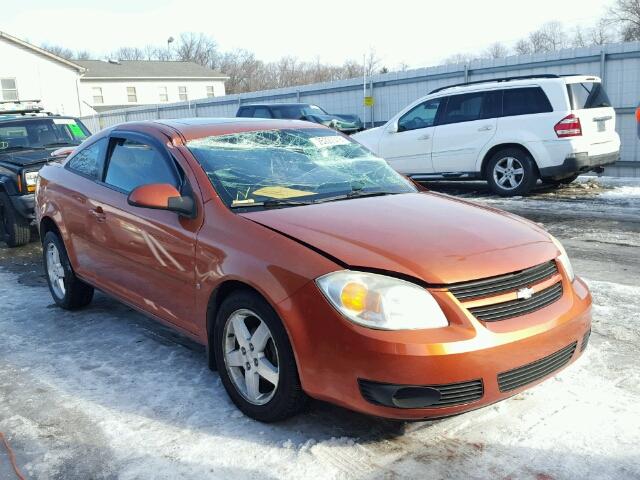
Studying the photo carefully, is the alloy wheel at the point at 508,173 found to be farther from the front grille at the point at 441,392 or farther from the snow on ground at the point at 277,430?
the front grille at the point at 441,392

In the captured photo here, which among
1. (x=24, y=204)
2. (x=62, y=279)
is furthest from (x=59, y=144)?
(x=62, y=279)

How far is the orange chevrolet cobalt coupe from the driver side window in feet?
22.6

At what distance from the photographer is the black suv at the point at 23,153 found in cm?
803

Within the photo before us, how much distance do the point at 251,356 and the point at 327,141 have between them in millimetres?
1873

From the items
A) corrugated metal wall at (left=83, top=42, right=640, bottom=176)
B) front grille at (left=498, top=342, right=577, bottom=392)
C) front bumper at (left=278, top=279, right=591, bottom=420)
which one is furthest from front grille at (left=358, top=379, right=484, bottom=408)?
corrugated metal wall at (left=83, top=42, right=640, bottom=176)

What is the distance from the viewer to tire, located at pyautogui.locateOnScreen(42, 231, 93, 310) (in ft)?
16.8

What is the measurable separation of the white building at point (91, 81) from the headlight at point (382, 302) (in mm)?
39146

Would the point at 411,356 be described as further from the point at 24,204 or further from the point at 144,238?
the point at 24,204

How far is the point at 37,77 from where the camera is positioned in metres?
38.0

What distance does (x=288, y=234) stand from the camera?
3.05m

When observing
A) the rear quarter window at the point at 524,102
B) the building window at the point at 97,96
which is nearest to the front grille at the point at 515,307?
the rear quarter window at the point at 524,102

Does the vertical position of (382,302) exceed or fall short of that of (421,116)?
it falls short

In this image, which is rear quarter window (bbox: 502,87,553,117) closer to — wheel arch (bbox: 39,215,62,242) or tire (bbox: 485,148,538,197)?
tire (bbox: 485,148,538,197)

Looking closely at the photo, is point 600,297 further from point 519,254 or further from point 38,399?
point 38,399
